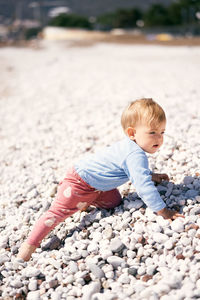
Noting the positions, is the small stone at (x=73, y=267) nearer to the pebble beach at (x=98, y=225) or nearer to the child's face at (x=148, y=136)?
the pebble beach at (x=98, y=225)

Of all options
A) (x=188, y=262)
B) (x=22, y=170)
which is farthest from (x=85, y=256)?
(x=22, y=170)

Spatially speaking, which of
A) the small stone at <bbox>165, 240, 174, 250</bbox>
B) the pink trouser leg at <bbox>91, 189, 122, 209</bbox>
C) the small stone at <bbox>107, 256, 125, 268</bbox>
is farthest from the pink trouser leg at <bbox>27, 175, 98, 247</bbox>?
the small stone at <bbox>165, 240, 174, 250</bbox>

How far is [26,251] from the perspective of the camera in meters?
3.00

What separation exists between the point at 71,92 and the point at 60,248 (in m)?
7.04

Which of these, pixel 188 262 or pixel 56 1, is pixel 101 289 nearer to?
pixel 188 262

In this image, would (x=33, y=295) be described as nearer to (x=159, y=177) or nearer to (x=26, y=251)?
(x=26, y=251)

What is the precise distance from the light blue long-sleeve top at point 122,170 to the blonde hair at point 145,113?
0.22 meters

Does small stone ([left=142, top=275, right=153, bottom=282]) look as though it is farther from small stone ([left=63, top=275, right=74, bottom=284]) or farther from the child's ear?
the child's ear

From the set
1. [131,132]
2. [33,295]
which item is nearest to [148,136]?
[131,132]

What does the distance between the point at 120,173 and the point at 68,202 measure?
0.55 meters

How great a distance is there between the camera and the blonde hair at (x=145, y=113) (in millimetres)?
2863

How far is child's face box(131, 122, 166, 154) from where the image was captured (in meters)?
2.91

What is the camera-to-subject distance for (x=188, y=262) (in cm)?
260

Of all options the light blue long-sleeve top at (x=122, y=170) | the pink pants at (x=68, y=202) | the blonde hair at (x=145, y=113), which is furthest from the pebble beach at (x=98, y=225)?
the blonde hair at (x=145, y=113)
